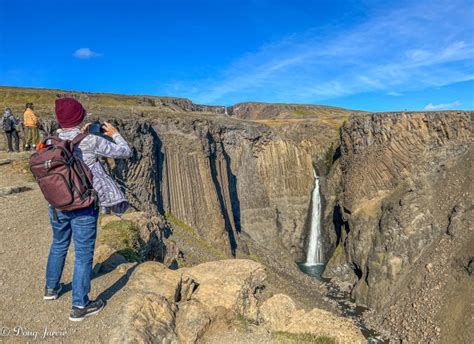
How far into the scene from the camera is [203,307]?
19.8 feet

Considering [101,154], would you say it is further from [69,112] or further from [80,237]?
[80,237]

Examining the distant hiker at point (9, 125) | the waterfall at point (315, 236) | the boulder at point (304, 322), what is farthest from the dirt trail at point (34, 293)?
the waterfall at point (315, 236)

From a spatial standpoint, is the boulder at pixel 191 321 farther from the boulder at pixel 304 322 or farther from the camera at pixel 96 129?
the camera at pixel 96 129

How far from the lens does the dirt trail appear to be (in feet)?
17.0

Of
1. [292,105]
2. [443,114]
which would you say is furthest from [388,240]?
[292,105]

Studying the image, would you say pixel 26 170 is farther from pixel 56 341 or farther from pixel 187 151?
pixel 187 151

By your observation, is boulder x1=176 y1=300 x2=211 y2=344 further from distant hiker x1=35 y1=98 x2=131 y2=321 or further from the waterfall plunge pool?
the waterfall plunge pool

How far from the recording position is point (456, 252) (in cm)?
2770

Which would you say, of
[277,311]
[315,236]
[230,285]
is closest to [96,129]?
[230,285]

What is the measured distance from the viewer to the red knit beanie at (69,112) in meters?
5.35

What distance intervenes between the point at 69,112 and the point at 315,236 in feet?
144

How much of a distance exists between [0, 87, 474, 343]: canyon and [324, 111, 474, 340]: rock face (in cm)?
10

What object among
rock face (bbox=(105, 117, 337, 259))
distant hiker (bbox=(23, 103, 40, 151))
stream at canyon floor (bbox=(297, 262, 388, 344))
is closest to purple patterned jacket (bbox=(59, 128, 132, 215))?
distant hiker (bbox=(23, 103, 40, 151))

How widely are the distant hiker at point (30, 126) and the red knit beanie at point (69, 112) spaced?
14.3 m
